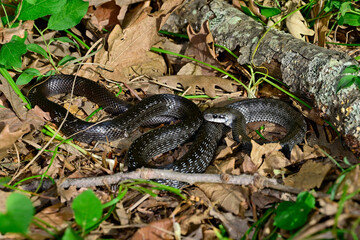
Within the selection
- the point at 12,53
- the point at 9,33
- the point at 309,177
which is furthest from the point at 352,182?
the point at 9,33

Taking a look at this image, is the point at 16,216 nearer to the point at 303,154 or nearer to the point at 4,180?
the point at 4,180

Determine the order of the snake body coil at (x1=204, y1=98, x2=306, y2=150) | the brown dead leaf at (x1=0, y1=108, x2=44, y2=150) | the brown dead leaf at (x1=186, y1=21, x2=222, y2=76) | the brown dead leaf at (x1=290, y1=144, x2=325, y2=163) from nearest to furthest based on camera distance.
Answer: the brown dead leaf at (x1=290, y1=144, x2=325, y2=163) → the brown dead leaf at (x1=0, y1=108, x2=44, y2=150) → the snake body coil at (x1=204, y1=98, x2=306, y2=150) → the brown dead leaf at (x1=186, y1=21, x2=222, y2=76)

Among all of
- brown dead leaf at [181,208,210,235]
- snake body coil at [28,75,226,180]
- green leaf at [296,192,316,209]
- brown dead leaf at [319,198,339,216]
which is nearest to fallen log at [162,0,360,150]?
snake body coil at [28,75,226,180]

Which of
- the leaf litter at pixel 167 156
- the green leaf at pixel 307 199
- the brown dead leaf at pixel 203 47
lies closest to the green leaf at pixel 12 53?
the leaf litter at pixel 167 156

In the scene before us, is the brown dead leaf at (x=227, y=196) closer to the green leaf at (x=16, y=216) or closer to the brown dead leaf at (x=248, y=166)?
the brown dead leaf at (x=248, y=166)

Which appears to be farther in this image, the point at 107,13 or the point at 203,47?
the point at 107,13

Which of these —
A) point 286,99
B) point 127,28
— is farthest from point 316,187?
point 127,28

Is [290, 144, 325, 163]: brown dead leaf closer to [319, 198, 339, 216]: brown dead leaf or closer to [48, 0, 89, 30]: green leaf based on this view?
[319, 198, 339, 216]: brown dead leaf
